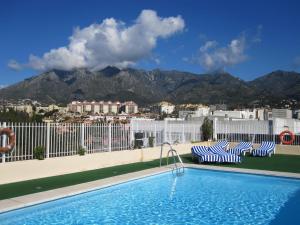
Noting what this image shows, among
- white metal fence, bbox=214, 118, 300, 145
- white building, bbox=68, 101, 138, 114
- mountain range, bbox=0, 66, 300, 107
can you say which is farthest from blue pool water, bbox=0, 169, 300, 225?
white building, bbox=68, 101, 138, 114

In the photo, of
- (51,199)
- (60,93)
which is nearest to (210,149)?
(51,199)

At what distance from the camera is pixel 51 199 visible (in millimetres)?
9133

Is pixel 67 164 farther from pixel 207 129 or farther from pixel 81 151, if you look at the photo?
pixel 207 129

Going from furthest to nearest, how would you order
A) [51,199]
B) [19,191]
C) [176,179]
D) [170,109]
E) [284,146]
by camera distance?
[170,109] < [284,146] < [176,179] < [19,191] < [51,199]

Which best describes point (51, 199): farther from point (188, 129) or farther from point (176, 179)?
point (188, 129)

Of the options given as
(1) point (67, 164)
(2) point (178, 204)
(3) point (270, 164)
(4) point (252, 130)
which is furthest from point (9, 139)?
(4) point (252, 130)

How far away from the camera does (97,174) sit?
516 inches

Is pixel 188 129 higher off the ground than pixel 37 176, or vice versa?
pixel 188 129

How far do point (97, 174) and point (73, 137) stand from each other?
5.79 ft

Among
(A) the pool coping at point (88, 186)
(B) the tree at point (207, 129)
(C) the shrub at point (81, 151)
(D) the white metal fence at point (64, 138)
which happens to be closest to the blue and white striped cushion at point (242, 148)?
(B) the tree at point (207, 129)

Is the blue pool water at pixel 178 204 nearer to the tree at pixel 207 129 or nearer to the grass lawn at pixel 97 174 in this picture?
the grass lawn at pixel 97 174

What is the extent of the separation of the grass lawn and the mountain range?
76.7m

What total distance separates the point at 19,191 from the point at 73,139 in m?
4.14

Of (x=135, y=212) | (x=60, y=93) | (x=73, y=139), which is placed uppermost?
(x=60, y=93)
